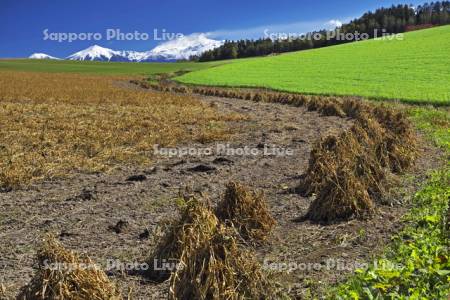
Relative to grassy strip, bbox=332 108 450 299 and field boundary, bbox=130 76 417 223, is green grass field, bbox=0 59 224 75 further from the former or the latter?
grassy strip, bbox=332 108 450 299

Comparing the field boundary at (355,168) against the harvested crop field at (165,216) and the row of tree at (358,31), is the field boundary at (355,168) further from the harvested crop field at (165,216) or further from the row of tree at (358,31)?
the row of tree at (358,31)

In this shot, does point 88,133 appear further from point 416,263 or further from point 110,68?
point 110,68

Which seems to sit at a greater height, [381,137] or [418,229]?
[381,137]

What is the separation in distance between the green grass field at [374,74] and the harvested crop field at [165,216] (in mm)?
15461

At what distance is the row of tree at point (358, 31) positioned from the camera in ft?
355

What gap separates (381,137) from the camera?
39.2ft

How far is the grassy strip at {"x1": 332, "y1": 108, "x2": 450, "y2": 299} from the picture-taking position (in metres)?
5.26

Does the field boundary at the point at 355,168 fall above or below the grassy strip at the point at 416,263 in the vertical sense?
above

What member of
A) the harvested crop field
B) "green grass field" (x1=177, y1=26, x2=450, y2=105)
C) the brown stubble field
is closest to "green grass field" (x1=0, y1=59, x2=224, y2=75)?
"green grass field" (x1=177, y1=26, x2=450, y2=105)

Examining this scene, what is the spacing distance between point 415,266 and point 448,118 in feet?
51.6

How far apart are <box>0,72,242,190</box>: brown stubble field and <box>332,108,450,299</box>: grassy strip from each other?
747 cm

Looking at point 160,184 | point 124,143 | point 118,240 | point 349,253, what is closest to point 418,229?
point 349,253

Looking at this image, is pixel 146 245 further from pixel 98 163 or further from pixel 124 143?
pixel 124 143

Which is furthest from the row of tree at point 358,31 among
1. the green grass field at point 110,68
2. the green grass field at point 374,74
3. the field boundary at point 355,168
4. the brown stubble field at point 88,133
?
the field boundary at point 355,168
